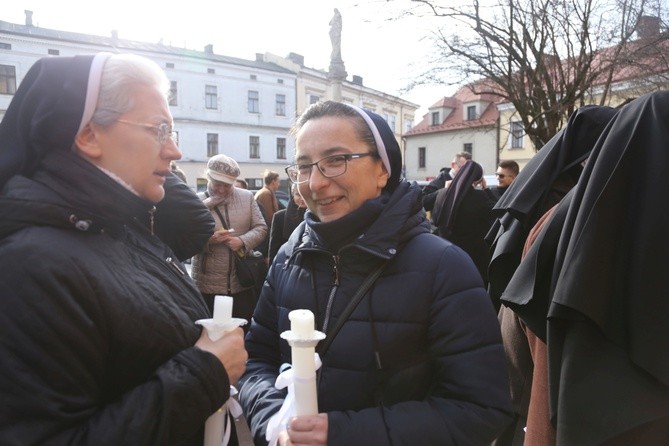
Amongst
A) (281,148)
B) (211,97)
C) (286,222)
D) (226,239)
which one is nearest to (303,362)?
(226,239)

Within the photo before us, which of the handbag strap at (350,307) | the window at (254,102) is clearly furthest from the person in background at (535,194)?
the window at (254,102)

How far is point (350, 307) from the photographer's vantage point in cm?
156

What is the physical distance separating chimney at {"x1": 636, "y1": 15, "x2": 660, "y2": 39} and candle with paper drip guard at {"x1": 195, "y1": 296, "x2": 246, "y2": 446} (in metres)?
11.4

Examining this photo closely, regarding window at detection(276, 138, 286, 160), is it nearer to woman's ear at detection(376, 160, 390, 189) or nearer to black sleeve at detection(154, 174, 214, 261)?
black sleeve at detection(154, 174, 214, 261)

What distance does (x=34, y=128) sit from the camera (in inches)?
50.8

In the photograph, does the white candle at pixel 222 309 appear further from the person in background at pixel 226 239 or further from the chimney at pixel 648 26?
the chimney at pixel 648 26

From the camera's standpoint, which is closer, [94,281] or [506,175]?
[94,281]

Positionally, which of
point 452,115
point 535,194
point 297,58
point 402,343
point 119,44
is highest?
point 297,58

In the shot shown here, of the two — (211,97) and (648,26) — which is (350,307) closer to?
(648,26)

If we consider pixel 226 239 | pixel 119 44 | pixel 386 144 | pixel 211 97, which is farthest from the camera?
pixel 211 97

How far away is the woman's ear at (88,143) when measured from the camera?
1.38 metres

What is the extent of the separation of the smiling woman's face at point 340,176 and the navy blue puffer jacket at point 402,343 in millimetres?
102

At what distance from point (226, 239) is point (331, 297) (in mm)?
2747

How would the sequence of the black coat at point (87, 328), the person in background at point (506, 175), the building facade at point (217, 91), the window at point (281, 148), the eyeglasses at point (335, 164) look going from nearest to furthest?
the black coat at point (87, 328), the eyeglasses at point (335, 164), the person in background at point (506, 175), the building facade at point (217, 91), the window at point (281, 148)
